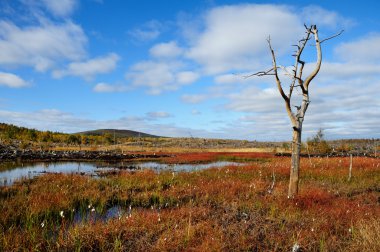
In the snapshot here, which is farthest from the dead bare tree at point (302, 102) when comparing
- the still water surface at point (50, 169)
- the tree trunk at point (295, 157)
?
the still water surface at point (50, 169)

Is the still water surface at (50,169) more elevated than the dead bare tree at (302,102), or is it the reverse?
the dead bare tree at (302,102)

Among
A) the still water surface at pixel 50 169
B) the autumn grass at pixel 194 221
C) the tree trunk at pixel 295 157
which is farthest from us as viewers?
the still water surface at pixel 50 169

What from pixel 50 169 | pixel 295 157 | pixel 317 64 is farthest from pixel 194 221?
pixel 50 169

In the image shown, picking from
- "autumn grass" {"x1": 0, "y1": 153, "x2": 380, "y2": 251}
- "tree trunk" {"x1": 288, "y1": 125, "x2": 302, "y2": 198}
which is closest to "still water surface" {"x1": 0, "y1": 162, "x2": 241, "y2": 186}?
"autumn grass" {"x1": 0, "y1": 153, "x2": 380, "y2": 251}

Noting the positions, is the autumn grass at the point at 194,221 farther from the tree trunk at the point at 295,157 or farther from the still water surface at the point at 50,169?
the still water surface at the point at 50,169

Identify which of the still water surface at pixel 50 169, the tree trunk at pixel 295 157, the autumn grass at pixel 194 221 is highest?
the tree trunk at pixel 295 157

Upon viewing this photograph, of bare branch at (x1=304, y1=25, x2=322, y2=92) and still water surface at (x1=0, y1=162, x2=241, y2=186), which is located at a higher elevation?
bare branch at (x1=304, y1=25, x2=322, y2=92)

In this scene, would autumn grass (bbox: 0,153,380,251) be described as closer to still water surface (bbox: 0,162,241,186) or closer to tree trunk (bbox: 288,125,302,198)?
tree trunk (bbox: 288,125,302,198)

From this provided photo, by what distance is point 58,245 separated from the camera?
612cm

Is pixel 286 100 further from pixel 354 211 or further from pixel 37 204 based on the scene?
pixel 37 204

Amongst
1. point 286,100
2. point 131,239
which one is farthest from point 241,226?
point 286,100

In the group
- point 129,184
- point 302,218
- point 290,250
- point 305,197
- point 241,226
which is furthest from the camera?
point 129,184

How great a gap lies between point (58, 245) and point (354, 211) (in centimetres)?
848

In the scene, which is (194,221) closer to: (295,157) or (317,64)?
(295,157)
